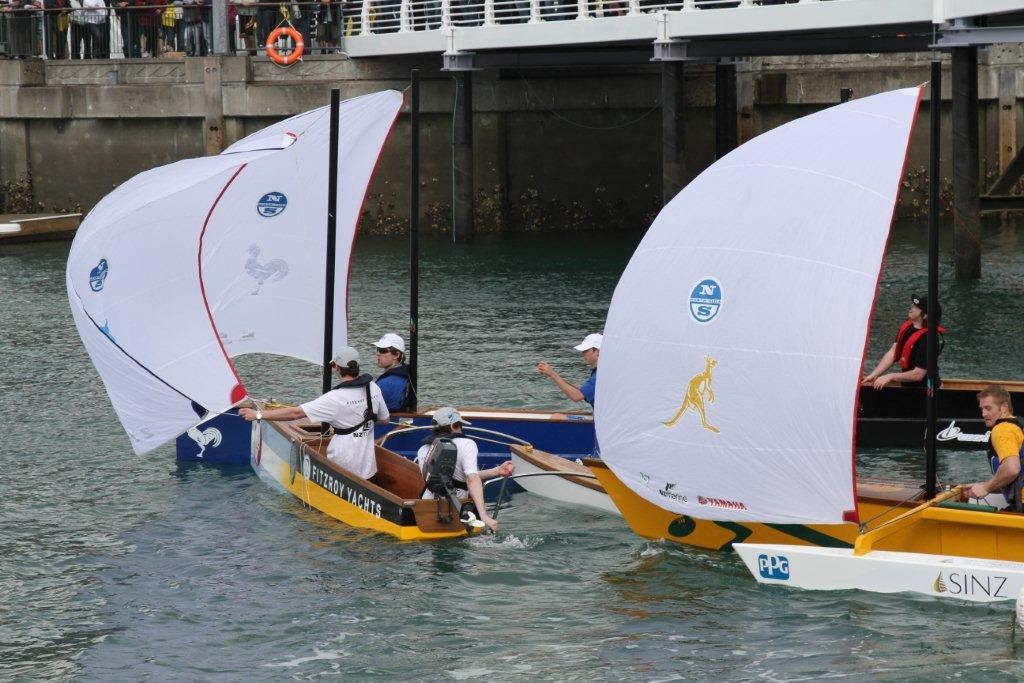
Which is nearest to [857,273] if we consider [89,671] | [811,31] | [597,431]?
[597,431]

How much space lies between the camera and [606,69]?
40.6 meters

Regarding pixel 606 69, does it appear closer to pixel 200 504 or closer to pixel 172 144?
pixel 172 144

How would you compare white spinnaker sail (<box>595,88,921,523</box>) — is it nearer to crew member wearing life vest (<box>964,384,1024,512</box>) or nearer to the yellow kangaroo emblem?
the yellow kangaroo emblem

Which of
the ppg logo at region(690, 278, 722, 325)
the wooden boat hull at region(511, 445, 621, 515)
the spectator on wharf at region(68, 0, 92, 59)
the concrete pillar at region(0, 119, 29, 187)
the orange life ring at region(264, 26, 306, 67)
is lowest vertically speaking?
the wooden boat hull at region(511, 445, 621, 515)

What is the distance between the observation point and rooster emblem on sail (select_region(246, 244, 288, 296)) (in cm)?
1844

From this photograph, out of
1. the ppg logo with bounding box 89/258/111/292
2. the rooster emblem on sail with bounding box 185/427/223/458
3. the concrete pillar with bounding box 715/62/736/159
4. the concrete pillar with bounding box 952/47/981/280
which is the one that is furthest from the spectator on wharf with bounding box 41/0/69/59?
the ppg logo with bounding box 89/258/111/292

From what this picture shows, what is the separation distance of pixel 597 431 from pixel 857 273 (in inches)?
114

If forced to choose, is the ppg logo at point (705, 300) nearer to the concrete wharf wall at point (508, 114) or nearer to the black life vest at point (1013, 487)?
the black life vest at point (1013, 487)

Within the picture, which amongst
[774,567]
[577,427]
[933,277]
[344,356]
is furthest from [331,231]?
[933,277]

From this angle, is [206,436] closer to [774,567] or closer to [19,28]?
[774,567]

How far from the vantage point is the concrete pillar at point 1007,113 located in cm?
3966

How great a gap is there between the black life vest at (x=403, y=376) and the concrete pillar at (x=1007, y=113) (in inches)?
1020

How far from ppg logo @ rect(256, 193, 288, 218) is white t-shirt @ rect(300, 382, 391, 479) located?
3.39 m

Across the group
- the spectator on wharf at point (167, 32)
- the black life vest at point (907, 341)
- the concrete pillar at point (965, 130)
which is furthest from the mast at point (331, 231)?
the spectator on wharf at point (167, 32)
